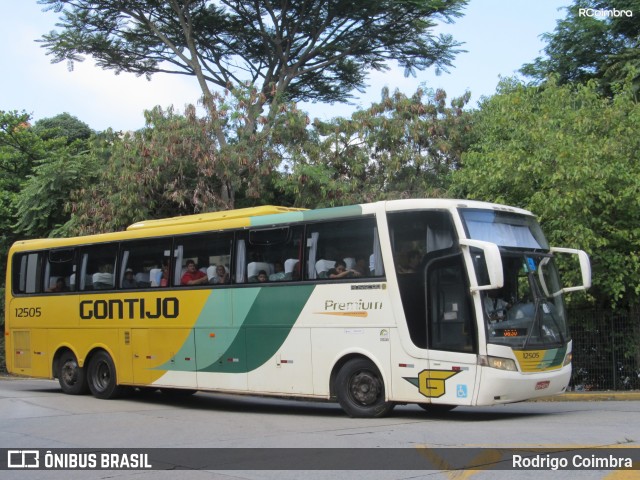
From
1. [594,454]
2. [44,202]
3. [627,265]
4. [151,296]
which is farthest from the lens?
[44,202]

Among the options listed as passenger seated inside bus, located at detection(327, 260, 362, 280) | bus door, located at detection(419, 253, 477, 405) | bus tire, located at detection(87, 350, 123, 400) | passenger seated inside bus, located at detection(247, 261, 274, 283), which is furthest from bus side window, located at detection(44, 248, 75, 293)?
bus door, located at detection(419, 253, 477, 405)

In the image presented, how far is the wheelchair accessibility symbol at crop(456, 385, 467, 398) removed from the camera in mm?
11617

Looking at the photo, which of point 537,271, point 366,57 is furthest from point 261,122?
point 537,271

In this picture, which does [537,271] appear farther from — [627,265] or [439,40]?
[439,40]

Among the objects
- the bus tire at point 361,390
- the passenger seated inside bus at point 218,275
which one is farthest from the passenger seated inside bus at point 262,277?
the bus tire at point 361,390

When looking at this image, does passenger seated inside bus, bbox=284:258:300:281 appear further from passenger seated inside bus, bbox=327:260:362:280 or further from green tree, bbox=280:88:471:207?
green tree, bbox=280:88:471:207

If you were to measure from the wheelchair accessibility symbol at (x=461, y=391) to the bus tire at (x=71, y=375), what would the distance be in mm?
9123

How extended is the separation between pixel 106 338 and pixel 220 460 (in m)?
8.65

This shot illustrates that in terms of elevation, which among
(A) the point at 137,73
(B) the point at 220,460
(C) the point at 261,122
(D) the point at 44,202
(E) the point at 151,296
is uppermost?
(A) the point at 137,73

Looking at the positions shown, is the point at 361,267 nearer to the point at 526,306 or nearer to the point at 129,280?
the point at 526,306

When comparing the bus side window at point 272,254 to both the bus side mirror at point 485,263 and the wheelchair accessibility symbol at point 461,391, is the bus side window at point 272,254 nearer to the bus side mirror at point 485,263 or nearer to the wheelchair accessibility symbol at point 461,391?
the bus side mirror at point 485,263

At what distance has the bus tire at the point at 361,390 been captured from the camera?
12.6m

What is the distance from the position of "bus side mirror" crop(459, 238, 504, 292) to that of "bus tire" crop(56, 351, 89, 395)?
957 cm

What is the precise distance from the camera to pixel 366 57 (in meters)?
29.3
